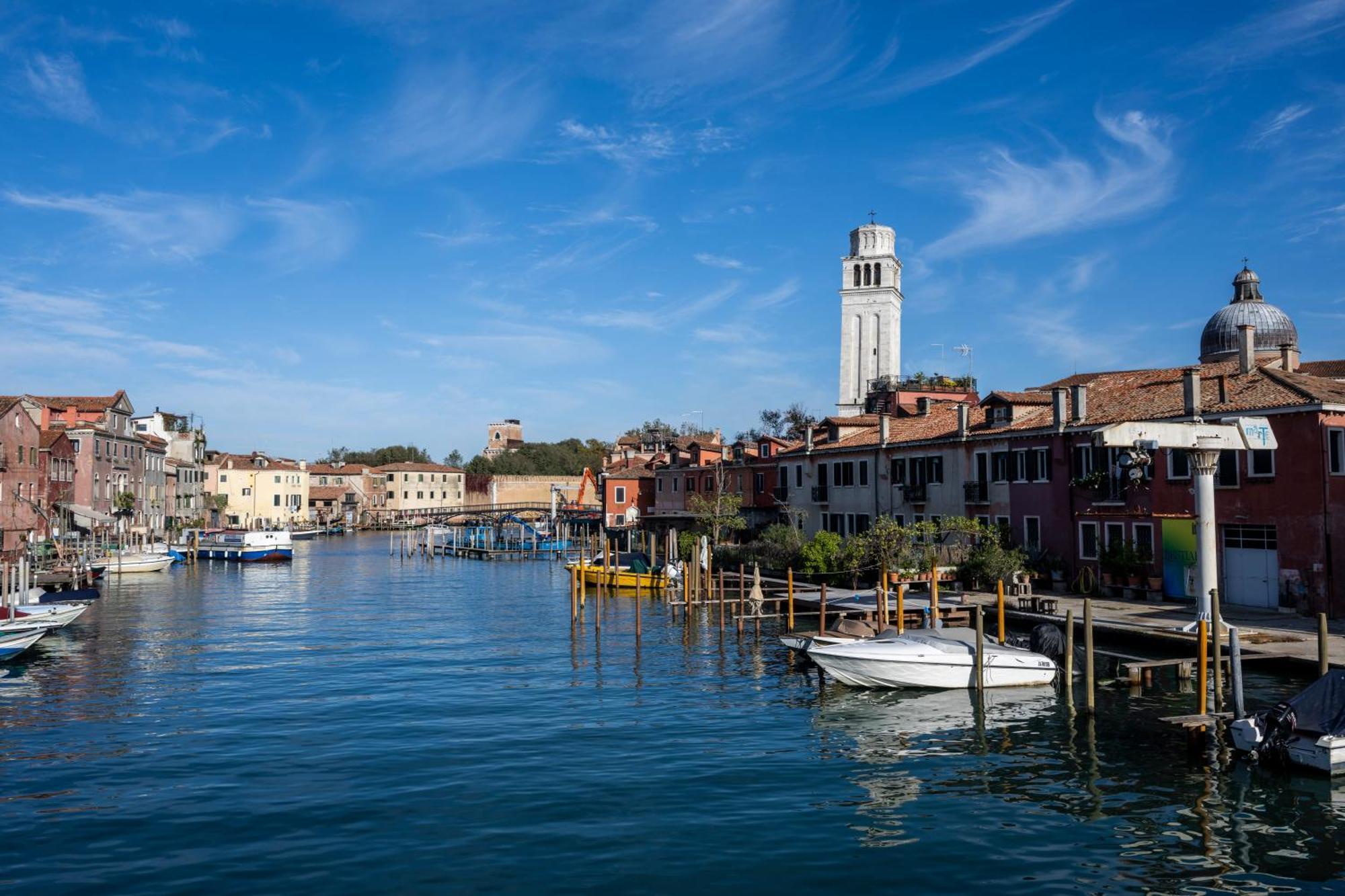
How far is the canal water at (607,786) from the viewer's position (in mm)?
13094

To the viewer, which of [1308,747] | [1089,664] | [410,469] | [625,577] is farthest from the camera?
[410,469]

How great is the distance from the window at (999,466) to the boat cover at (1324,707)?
2246cm

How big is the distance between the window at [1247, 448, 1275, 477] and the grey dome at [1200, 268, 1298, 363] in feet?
84.0

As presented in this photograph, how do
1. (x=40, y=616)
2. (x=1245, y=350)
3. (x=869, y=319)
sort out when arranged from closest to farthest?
1. (x=40, y=616)
2. (x=1245, y=350)
3. (x=869, y=319)

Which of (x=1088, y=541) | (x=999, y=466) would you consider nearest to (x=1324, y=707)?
(x=1088, y=541)

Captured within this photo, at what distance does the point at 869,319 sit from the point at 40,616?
71705mm

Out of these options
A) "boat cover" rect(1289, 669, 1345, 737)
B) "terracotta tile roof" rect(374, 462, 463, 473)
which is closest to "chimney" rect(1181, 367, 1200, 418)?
"boat cover" rect(1289, 669, 1345, 737)

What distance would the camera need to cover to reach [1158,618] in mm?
28250

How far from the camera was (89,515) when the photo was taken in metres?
65.4

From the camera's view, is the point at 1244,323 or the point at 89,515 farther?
the point at 89,515

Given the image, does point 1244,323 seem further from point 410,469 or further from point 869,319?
point 410,469

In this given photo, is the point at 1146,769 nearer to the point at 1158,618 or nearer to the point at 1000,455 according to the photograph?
the point at 1158,618

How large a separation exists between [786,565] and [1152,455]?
55.1ft

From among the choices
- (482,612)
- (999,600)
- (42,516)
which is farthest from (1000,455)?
(42,516)
